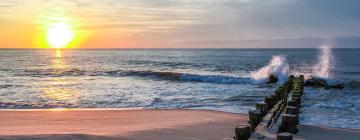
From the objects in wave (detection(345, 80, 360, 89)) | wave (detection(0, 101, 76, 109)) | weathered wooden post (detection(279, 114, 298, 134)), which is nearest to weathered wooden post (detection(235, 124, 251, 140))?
weathered wooden post (detection(279, 114, 298, 134))

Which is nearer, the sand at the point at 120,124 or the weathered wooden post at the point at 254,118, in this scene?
the weathered wooden post at the point at 254,118

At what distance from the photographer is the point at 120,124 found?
12023 mm

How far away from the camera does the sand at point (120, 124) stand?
32.0ft

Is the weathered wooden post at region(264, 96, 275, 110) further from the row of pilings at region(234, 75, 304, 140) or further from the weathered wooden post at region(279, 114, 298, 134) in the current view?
the weathered wooden post at region(279, 114, 298, 134)

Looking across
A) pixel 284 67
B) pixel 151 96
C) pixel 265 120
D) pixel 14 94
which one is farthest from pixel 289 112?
pixel 284 67

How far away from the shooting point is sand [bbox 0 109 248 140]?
9.77m

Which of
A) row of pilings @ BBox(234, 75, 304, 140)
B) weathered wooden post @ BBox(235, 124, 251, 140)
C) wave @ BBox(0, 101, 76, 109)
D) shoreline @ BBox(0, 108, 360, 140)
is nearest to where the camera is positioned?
weathered wooden post @ BBox(235, 124, 251, 140)

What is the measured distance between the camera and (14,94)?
21016mm

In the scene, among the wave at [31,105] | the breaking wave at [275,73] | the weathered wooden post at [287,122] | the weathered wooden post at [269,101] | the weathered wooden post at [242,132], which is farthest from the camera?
the breaking wave at [275,73]

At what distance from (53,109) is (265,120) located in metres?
8.96

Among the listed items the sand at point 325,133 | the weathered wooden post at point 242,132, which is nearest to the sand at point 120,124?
the sand at point 325,133

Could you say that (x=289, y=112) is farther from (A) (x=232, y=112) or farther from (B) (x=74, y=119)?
(B) (x=74, y=119)

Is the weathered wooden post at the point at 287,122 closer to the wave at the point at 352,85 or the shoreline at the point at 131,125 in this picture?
the shoreline at the point at 131,125

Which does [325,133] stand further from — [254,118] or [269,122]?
[254,118]
